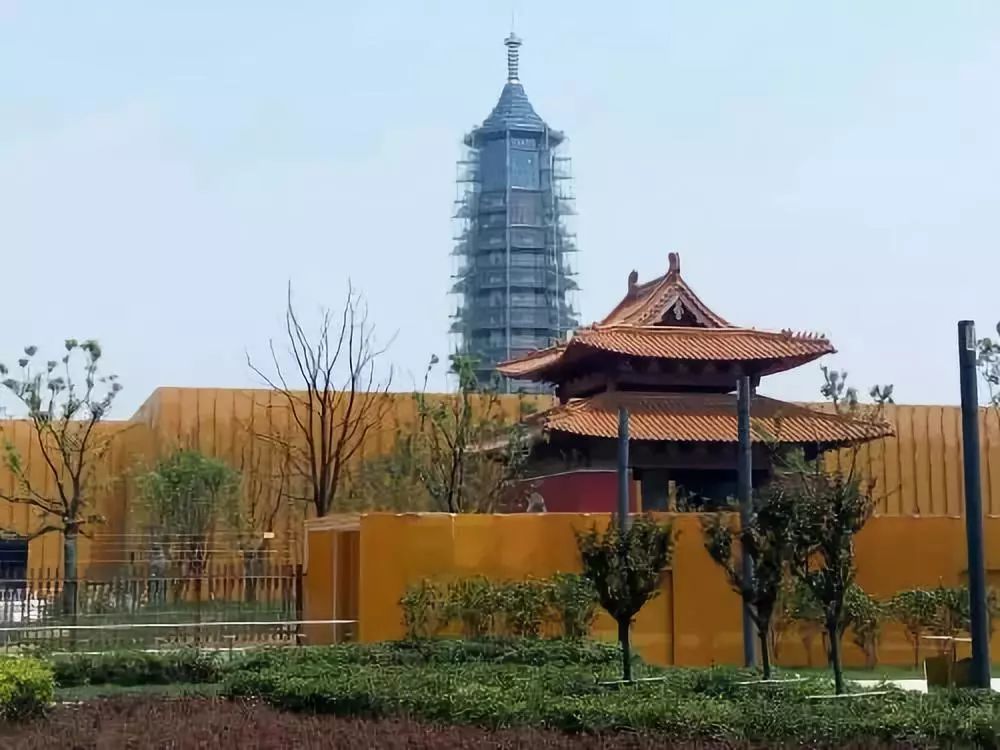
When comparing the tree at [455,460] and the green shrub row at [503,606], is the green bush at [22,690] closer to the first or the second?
the green shrub row at [503,606]

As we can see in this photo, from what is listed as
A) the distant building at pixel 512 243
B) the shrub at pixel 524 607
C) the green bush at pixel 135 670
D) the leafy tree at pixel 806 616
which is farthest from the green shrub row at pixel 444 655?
the distant building at pixel 512 243

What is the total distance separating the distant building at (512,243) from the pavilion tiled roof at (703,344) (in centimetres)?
3591

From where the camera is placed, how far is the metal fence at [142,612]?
17141mm

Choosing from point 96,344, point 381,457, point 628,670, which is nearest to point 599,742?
point 628,670

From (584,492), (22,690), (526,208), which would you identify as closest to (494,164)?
(526,208)

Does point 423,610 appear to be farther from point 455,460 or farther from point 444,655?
point 455,460

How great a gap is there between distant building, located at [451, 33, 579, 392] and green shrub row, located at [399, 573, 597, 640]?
44401 mm

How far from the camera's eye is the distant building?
64062 mm

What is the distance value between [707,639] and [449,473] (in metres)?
11.0

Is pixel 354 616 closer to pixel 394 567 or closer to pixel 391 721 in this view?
pixel 394 567

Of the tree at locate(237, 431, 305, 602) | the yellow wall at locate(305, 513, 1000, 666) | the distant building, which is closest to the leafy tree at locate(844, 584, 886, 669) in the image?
the yellow wall at locate(305, 513, 1000, 666)

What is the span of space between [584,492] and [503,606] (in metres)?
7.16

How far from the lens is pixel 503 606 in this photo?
55.9 feet

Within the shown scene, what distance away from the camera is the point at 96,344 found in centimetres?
2750
